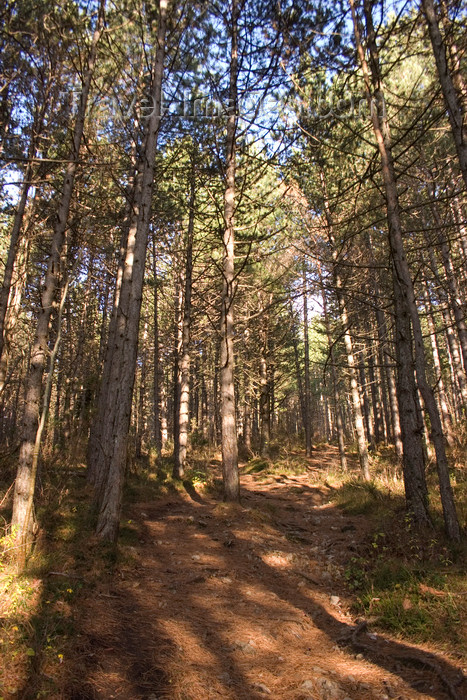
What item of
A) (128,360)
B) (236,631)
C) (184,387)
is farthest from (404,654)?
(184,387)

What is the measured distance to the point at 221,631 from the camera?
3891 millimetres

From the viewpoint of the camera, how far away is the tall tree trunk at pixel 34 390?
16.0 feet

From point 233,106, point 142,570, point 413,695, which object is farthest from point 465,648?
point 233,106

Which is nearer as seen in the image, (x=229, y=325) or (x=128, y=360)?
(x=128, y=360)

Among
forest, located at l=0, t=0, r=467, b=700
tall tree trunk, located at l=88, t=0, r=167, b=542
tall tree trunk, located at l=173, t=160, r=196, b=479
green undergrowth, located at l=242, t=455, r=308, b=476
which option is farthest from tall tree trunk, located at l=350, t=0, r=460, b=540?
green undergrowth, located at l=242, t=455, r=308, b=476

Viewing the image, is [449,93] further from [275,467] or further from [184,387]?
[275,467]

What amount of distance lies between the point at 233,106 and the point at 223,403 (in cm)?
719

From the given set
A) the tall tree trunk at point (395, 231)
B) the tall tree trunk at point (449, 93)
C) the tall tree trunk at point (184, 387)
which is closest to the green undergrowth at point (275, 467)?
the tall tree trunk at point (184, 387)

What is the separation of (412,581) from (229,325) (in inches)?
243

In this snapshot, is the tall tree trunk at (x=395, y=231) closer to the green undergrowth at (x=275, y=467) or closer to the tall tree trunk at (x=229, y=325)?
the tall tree trunk at (x=229, y=325)

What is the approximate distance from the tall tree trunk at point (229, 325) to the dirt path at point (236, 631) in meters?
1.71

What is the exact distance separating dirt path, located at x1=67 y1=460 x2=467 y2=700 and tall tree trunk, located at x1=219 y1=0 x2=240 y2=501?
67.2 inches

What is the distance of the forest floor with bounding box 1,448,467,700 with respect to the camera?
3.00 m

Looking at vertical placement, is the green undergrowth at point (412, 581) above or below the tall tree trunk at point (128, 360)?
below
